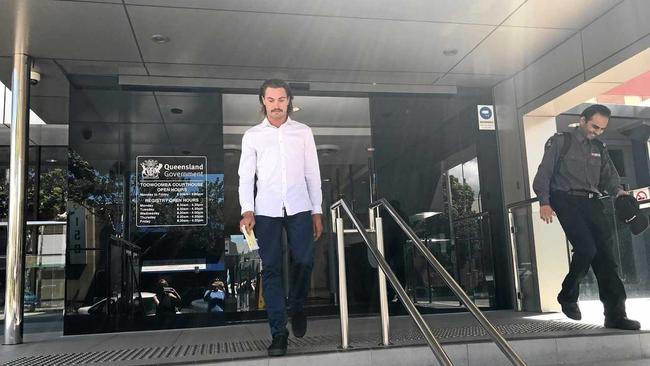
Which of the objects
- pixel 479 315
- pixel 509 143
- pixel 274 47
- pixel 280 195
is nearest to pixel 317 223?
pixel 280 195

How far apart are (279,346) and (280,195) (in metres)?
0.93

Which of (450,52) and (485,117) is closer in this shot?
(450,52)

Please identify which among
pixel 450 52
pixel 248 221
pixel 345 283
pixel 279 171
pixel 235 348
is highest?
pixel 450 52

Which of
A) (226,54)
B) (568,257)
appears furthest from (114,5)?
(568,257)

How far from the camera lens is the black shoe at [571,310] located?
4.78 metres

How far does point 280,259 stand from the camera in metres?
3.54

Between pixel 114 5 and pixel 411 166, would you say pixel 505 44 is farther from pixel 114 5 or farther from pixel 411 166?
pixel 114 5

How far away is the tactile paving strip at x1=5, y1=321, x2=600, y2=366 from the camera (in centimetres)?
362

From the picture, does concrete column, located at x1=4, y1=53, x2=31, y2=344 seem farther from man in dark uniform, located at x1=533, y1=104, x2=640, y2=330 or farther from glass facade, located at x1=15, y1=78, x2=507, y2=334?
man in dark uniform, located at x1=533, y1=104, x2=640, y2=330

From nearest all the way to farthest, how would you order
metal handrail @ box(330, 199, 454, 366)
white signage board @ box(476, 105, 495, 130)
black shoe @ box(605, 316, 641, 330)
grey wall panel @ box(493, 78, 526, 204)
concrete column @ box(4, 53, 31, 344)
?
metal handrail @ box(330, 199, 454, 366), black shoe @ box(605, 316, 641, 330), concrete column @ box(4, 53, 31, 344), grey wall panel @ box(493, 78, 526, 204), white signage board @ box(476, 105, 495, 130)

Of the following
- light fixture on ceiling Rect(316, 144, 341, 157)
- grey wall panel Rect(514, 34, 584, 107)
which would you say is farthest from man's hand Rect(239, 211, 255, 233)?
grey wall panel Rect(514, 34, 584, 107)

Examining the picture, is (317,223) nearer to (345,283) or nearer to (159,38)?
(345,283)

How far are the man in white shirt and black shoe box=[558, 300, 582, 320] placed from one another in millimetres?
2421

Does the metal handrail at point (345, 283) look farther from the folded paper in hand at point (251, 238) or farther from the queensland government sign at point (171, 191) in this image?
the queensland government sign at point (171, 191)
